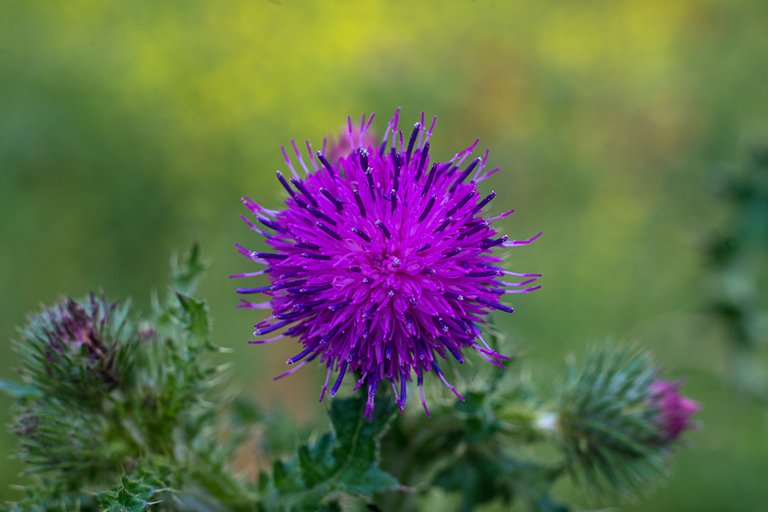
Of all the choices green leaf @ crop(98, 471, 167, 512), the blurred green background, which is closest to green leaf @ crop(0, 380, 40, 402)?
green leaf @ crop(98, 471, 167, 512)

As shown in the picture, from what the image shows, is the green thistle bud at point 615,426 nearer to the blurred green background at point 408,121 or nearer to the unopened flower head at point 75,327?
the unopened flower head at point 75,327

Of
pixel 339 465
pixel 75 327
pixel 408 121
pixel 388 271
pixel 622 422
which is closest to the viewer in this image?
pixel 388 271

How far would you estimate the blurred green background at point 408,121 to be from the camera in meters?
7.05

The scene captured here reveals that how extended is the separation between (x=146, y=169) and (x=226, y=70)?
1492 mm

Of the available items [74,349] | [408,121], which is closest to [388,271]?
[74,349]

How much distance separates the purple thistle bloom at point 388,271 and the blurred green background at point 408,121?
12.1 feet

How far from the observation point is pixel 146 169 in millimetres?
7629

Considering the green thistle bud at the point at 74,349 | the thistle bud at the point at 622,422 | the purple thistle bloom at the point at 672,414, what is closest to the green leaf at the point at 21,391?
the green thistle bud at the point at 74,349

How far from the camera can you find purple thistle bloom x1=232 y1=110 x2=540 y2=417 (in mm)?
2568

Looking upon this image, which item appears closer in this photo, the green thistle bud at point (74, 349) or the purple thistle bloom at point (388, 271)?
the purple thistle bloom at point (388, 271)

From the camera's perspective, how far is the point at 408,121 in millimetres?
8148

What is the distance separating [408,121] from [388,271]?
5731 mm

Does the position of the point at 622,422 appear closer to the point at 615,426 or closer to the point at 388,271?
the point at 615,426

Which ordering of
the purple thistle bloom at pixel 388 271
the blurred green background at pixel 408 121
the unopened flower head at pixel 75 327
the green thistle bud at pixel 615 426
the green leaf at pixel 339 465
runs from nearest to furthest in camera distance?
the purple thistle bloom at pixel 388 271 < the green leaf at pixel 339 465 < the unopened flower head at pixel 75 327 < the green thistle bud at pixel 615 426 < the blurred green background at pixel 408 121
